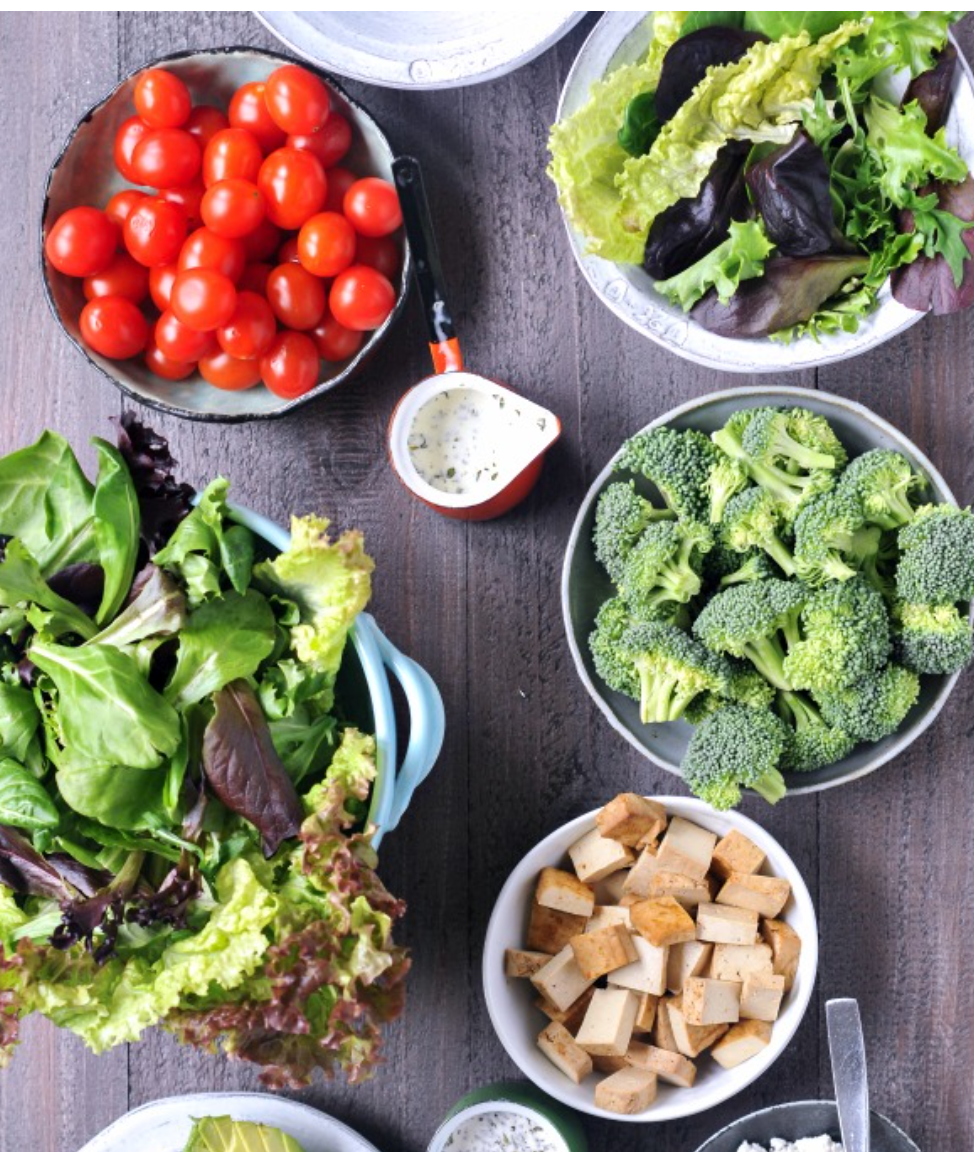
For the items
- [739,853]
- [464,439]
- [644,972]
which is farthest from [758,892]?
[464,439]

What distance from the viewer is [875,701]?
155 cm

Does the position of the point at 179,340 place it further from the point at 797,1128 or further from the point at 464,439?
the point at 797,1128

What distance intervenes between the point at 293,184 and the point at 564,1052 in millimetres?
1071

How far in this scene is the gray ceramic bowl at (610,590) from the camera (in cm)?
159

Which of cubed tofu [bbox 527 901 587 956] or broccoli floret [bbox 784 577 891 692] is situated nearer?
broccoli floret [bbox 784 577 891 692]

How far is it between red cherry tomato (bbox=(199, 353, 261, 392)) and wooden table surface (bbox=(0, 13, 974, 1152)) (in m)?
0.08

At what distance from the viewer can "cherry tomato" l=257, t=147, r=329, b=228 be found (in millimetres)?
1639

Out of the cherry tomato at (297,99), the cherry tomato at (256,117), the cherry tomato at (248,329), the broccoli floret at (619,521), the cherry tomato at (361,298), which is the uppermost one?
the cherry tomato at (297,99)

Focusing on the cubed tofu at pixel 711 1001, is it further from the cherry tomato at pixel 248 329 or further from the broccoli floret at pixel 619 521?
the cherry tomato at pixel 248 329

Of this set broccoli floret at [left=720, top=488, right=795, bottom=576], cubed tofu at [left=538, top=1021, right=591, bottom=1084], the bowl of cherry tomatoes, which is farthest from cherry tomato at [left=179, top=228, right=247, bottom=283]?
cubed tofu at [left=538, top=1021, right=591, bottom=1084]

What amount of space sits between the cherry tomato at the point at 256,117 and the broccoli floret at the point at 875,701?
923 mm

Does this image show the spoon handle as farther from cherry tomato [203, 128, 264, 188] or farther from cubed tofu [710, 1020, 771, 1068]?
cherry tomato [203, 128, 264, 188]

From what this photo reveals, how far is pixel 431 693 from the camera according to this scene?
150 centimetres

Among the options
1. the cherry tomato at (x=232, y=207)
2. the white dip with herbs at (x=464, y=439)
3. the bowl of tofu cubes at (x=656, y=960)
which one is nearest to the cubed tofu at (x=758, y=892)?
the bowl of tofu cubes at (x=656, y=960)
